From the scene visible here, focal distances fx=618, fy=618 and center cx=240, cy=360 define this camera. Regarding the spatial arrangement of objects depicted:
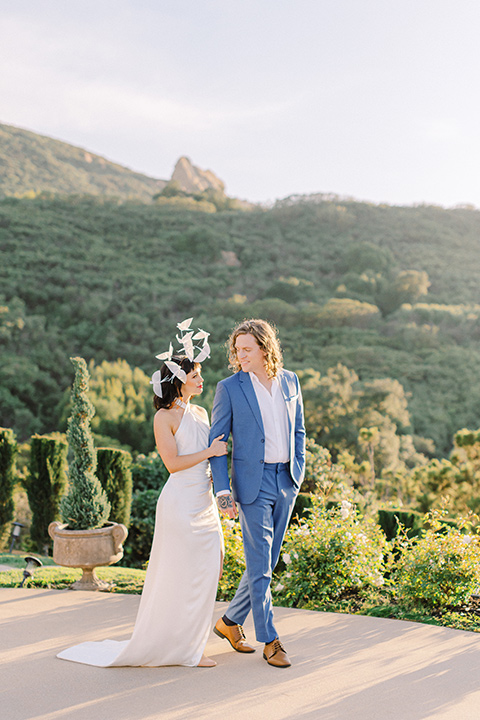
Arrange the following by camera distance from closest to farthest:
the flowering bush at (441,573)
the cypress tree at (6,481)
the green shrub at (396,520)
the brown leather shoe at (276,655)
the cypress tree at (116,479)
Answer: the brown leather shoe at (276,655)
the flowering bush at (441,573)
the green shrub at (396,520)
the cypress tree at (116,479)
the cypress tree at (6,481)

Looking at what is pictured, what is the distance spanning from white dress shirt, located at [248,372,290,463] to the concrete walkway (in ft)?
3.14

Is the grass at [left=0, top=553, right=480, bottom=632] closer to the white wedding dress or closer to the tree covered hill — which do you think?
the white wedding dress

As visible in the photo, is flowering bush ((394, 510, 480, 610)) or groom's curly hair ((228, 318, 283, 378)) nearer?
groom's curly hair ((228, 318, 283, 378))

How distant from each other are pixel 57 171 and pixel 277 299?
2743 cm

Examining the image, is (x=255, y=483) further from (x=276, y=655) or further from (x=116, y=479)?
(x=116, y=479)

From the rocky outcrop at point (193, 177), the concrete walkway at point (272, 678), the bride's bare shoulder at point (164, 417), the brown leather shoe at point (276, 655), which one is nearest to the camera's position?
the concrete walkway at point (272, 678)

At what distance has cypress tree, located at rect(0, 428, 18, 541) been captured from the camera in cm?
738

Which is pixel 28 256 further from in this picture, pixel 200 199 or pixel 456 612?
pixel 456 612

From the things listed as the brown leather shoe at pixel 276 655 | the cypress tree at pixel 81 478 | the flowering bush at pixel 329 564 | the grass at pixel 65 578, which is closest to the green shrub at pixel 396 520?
the flowering bush at pixel 329 564

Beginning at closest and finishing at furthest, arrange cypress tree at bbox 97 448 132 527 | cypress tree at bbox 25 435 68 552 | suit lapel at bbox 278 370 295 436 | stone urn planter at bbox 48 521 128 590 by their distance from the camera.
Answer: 1. suit lapel at bbox 278 370 295 436
2. stone urn planter at bbox 48 521 128 590
3. cypress tree at bbox 97 448 132 527
4. cypress tree at bbox 25 435 68 552

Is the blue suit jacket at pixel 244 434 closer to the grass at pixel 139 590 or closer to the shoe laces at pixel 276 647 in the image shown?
the shoe laces at pixel 276 647

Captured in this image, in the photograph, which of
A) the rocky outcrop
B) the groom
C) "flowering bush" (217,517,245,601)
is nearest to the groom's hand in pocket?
the groom

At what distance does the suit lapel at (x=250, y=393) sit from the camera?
2.95 meters

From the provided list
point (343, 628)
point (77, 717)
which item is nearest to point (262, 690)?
point (77, 717)
